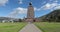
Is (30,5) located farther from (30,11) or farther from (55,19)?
(55,19)

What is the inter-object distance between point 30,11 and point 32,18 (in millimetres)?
4531

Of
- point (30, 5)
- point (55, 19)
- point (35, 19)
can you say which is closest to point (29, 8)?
point (30, 5)

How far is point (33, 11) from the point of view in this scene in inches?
3344

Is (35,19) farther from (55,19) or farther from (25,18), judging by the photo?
(55,19)

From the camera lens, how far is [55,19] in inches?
2677

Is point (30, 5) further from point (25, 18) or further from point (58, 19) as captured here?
point (58, 19)

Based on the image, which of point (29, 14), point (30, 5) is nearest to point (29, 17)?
point (29, 14)

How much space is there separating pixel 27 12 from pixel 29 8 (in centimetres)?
281

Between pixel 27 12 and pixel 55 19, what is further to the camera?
pixel 27 12

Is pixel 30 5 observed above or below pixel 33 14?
above

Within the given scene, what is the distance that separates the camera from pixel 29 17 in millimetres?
84125

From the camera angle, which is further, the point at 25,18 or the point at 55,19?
the point at 25,18

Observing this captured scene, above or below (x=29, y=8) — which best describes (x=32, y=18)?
below

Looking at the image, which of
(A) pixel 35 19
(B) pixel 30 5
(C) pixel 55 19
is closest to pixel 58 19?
(C) pixel 55 19
